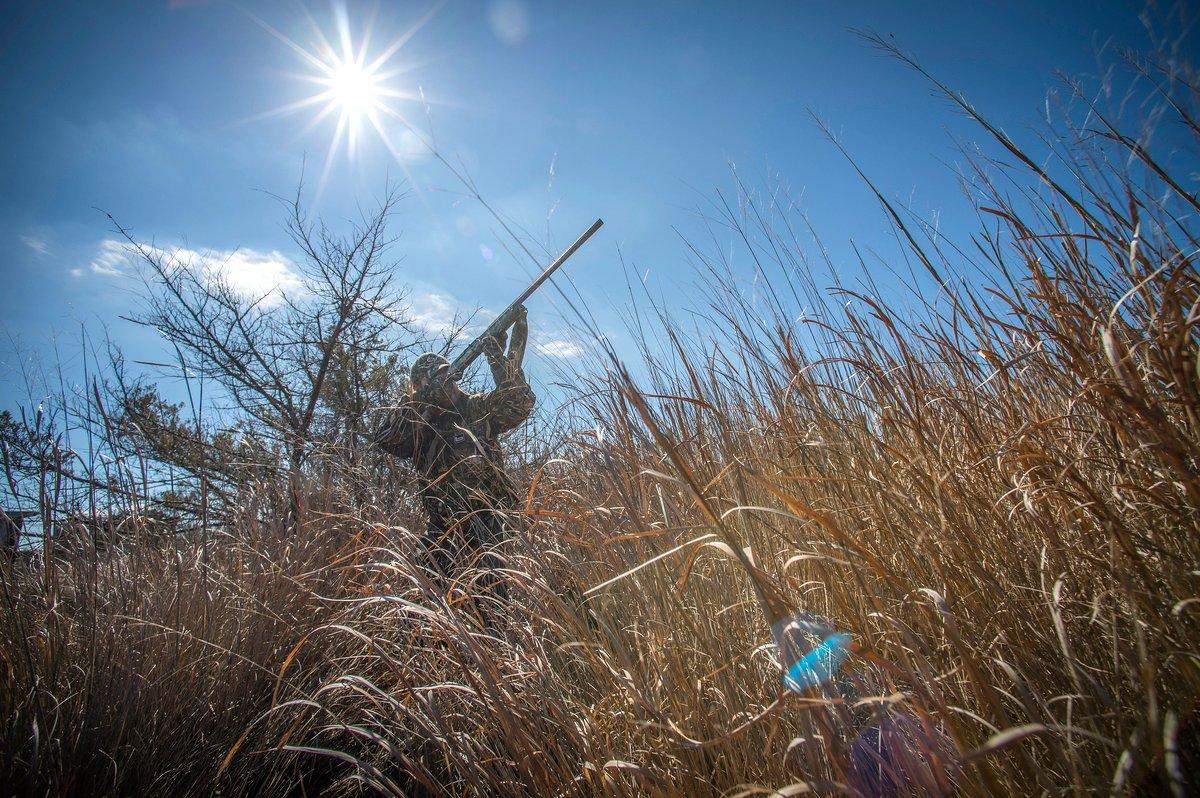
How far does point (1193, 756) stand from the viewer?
0.60 m

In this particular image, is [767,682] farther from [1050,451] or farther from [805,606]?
[1050,451]

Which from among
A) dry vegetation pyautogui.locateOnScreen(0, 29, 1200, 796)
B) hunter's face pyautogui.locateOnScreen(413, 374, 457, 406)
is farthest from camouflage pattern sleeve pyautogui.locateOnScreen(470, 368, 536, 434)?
dry vegetation pyautogui.locateOnScreen(0, 29, 1200, 796)

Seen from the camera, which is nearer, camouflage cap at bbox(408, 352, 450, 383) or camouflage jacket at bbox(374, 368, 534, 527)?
camouflage jacket at bbox(374, 368, 534, 527)

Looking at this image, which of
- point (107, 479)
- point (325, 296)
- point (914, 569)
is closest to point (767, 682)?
point (914, 569)

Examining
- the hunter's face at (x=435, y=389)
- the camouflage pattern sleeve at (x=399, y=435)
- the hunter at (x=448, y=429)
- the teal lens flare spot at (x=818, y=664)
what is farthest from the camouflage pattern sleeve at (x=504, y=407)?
the teal lens flare spot at (x=818, y=664)

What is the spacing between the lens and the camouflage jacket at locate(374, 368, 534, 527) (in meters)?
2.97

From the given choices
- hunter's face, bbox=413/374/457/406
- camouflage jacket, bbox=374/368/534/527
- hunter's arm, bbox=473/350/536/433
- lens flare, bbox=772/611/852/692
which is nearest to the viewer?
lens flare, bbox=772/611/852/692

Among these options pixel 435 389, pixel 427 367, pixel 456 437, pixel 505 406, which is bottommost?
pixel 456 437

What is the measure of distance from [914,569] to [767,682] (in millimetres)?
362

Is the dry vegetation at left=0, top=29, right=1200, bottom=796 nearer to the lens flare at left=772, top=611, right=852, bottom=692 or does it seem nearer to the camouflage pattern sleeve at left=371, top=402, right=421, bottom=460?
the lens flare at left=772, top=611, right=852, bottom=692

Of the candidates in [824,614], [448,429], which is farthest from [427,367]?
[824,614]

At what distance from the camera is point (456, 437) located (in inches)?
126

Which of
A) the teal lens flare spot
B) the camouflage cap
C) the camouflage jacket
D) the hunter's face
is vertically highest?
the camouflage cap

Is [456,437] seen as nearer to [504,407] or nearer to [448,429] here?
[448,429]
